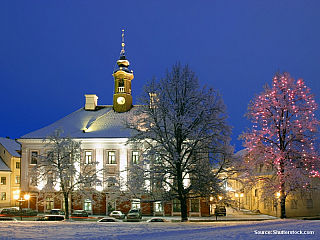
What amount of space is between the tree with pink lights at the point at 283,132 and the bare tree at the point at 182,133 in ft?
18.9

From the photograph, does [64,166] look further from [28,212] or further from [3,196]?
[3,196]

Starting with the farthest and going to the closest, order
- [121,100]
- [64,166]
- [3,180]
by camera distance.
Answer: [3,180] → [121,100] → [64,166]

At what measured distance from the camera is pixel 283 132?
2464 cm

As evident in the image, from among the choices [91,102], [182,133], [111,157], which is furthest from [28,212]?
[182,133]

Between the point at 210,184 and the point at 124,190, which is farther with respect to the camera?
the point at 124,190

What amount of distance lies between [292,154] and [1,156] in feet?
141

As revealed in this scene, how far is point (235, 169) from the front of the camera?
1980 cm

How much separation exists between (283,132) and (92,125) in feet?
72.9

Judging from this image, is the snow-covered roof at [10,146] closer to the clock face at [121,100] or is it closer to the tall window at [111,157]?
the clock face at [121,100]

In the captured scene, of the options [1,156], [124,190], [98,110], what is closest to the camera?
[124,190]

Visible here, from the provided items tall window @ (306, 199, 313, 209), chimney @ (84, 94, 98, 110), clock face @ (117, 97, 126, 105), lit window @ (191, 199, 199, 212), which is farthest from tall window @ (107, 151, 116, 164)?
tall window @ (306, 199, 313, 209)

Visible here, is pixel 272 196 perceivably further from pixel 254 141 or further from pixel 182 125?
pixel 182 125

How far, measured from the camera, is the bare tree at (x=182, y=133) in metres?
19.1

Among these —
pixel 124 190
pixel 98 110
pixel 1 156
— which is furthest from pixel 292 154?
pixel 1 156
